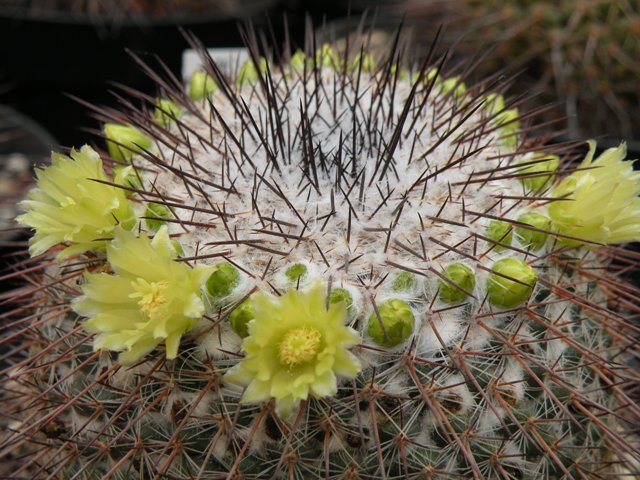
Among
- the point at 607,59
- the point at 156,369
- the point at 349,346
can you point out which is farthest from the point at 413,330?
the point at 607,59

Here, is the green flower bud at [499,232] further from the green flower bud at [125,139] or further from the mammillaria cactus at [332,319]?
the green flower bud at [125,139]

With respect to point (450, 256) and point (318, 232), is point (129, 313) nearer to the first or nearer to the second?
point (318, 232)

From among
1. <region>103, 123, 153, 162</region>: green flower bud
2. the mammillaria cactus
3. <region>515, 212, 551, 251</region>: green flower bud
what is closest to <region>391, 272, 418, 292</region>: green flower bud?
the mammillaria cactus

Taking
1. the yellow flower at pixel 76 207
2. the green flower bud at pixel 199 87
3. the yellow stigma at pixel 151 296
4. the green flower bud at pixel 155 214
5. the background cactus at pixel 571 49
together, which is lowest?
the background cactus at pixel 571 49

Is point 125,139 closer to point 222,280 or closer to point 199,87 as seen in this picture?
point 199,87

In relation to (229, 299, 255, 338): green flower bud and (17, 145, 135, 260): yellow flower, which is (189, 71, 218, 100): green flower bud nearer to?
(17, 145, 135, 260): yellow flower

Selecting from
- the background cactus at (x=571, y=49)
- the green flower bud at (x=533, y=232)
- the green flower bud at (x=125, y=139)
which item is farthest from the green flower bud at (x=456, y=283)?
the background cactus at (x=571, y=49)

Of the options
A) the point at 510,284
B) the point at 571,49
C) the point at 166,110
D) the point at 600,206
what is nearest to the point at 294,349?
the point at 510,284
